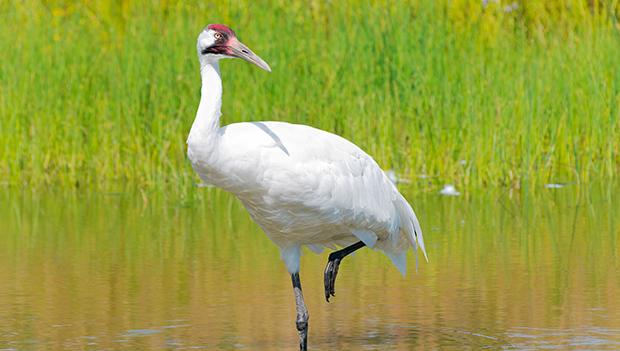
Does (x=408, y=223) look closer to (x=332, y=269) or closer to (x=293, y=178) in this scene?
(x=332, y=269)

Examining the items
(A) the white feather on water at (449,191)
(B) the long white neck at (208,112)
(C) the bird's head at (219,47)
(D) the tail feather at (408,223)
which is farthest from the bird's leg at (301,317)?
(A) the white feather on water at (449,191)

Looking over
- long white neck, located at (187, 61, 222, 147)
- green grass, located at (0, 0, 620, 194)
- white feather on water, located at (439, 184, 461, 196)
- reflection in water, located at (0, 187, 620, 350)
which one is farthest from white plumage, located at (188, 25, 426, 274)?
green grass, located at (0, 0, 620, 194)

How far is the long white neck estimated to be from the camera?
22.5 feet

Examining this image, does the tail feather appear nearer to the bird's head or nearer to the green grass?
the bird's head

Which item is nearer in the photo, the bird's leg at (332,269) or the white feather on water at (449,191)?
the bird's leg at (332,269)

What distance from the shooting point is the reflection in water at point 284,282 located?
712cm

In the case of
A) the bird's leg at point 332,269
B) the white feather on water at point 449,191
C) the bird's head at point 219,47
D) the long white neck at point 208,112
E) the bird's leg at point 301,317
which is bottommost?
the bird's leg at point 301,317

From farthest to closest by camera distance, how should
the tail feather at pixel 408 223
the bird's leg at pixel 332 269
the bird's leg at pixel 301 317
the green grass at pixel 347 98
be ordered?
the green grass at pixel 347 98 → the tail feather at pixel 408 223 → the bird's leg at pixel 332 269 → the bird's leg at pixel 301 317

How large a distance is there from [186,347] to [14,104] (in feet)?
20.3

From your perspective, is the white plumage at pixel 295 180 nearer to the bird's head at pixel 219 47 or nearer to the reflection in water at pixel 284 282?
the bird's head at pixel 219 47

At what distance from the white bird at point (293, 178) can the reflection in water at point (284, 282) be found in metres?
0.38

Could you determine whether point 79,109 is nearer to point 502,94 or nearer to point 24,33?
point 24,33

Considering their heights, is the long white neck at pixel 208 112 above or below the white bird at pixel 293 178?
above

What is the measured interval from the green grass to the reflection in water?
2.25ft
